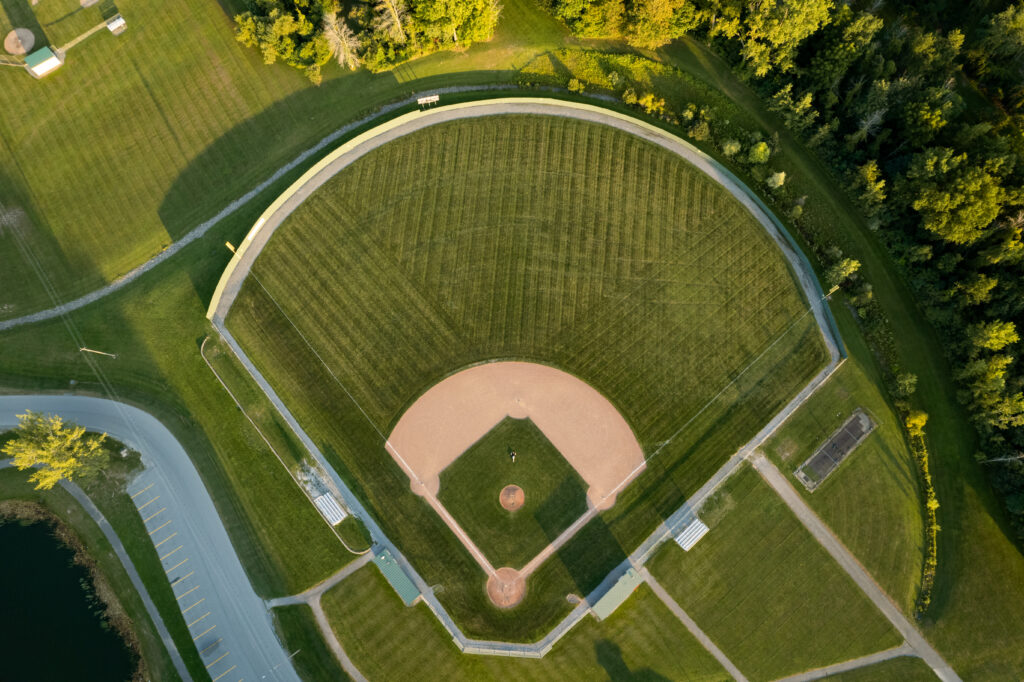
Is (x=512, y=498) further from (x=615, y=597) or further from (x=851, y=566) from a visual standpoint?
(x=851, y=566)

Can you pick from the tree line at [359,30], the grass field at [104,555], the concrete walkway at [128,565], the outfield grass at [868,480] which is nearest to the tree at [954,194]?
the outfield grass at [868,480]

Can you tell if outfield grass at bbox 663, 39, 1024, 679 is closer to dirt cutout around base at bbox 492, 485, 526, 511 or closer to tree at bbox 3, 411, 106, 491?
dirt cutout around base at bbox 492, 485, 526, 511

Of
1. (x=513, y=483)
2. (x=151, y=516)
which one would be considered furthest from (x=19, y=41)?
(x=513, y=483)

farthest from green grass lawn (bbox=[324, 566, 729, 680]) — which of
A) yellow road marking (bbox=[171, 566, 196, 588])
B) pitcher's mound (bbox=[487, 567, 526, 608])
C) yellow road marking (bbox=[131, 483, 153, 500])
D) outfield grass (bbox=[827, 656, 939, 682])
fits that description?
yellow road marking (bbox=[131, 483, 153, 500])

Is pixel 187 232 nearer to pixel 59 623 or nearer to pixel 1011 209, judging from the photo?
pixel 59 623

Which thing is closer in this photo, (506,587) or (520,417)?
(506,587)

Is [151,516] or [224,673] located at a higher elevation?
[151,516]
